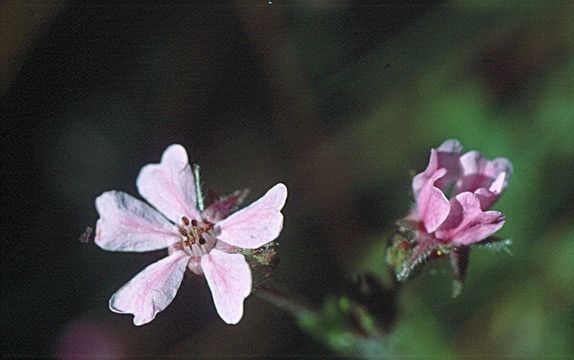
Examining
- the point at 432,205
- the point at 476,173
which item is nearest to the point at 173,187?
the point at 432,205

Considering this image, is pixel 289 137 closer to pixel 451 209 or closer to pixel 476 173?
pixel 476 173

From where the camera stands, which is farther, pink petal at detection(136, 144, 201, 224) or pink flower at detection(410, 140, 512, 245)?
pink petal at detection(136, 144, 201, 224)

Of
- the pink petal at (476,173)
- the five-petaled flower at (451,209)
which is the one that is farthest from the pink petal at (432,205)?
the pink petal at (476,173)

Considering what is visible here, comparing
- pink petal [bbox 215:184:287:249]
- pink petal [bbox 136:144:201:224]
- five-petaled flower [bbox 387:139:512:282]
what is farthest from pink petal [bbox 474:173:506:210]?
pink petal [bbox 136:144:201:224]

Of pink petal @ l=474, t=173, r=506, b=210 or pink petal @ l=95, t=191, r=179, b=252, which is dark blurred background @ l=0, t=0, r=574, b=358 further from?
pink petal @ l=474, t=173, r=506, b=210

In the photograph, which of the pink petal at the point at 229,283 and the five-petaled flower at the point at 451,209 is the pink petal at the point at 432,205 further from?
the pink petal at the point at 229,283
